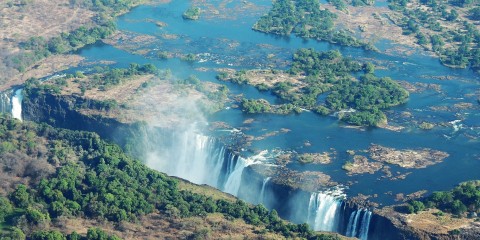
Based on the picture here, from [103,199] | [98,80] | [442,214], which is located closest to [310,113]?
[98,80]

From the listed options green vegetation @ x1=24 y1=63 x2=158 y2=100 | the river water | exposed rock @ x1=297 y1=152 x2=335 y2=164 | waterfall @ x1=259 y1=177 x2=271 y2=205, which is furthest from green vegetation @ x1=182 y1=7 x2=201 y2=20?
waterfall @ x1=259 y1=177 x2=271 y2=205

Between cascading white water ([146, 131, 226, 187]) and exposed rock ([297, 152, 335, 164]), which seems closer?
exposed rock ([297, 152, 335, 164])

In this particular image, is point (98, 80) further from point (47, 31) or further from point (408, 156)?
point (408, 156)

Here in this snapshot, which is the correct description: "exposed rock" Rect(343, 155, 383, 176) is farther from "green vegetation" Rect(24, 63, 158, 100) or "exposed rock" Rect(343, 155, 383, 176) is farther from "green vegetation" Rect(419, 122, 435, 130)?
"green vegetation" Rect(24, 63, 158, 100)

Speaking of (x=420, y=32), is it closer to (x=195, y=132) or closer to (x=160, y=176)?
(x=195, y=132)

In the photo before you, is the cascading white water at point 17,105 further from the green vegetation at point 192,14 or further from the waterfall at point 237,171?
the green vegetation at point 192,14

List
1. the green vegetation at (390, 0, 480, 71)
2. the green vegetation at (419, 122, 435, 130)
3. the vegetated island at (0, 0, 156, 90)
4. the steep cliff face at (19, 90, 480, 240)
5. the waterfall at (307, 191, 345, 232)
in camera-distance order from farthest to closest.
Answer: the green vegetation at (390, 0, 480, 71), the vegetated island at (0, 0, 156, 90), the green vegetation at (419, 122, 435, 130), the waterfall at (307, 191, 345, 232), the steep cliff face at (19, 90, 480, 240)

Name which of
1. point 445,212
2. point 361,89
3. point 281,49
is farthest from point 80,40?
point 445,212
